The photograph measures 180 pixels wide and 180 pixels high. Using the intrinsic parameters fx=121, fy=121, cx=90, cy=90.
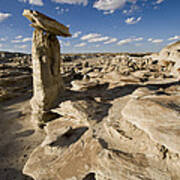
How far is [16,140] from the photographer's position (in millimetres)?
7547

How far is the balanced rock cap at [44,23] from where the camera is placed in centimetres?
684

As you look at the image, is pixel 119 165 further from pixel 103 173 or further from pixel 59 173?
pixel 59 173

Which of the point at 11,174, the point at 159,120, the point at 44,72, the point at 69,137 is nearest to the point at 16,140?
the point at 11,174

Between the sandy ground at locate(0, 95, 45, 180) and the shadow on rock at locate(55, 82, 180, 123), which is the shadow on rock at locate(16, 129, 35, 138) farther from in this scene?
the shadow on rock at locate(55, 82, 180, 123)

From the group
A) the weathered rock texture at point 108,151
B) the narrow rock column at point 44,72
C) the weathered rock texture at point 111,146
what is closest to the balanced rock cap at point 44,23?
the narrow rock column at point 44,72

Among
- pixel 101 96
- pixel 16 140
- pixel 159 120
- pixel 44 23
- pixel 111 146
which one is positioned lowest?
pixel 16 140

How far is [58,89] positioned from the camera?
1002 centimetres

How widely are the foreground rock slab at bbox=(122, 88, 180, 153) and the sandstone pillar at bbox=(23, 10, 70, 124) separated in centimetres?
577

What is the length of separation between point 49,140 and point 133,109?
4382 millimetres

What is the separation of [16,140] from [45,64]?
17.1 ft

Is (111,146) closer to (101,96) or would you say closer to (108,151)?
(108,151)

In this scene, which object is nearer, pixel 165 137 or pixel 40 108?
pixel 165 137

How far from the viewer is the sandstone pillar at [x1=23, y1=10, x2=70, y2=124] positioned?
8070mm

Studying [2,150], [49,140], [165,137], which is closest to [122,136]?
[165,137]
